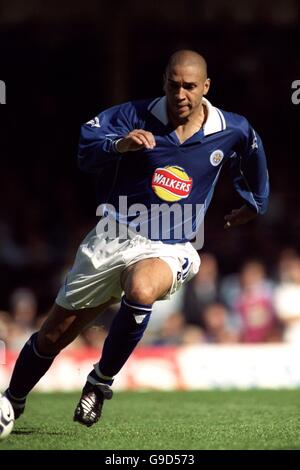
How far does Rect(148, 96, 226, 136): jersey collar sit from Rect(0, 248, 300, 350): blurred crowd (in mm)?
5866

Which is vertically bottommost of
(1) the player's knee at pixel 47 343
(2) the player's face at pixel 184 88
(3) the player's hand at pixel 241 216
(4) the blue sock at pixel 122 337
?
(1) the player's knee at pixel 47 343

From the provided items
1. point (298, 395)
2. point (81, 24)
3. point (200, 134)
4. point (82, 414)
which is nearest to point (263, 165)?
point (200, 134)

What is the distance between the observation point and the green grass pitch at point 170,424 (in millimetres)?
5703

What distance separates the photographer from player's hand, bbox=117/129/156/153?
5781 mm

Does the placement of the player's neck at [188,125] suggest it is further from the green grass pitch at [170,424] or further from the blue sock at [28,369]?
the green grass pitch at [170,424]

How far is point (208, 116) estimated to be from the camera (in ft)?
21.2

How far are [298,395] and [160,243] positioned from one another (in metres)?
3.64

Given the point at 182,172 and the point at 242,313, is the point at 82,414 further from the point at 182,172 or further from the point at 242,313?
the point at 242,313

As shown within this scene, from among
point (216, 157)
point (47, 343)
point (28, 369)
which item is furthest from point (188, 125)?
point (28, 369)

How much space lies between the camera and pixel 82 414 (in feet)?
20.0

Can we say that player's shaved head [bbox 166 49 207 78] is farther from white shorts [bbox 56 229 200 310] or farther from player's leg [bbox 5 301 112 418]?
player's leg [bbox 5 301 112 418]

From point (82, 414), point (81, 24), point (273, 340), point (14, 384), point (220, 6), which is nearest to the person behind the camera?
point (82, 414)

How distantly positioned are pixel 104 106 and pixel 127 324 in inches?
421

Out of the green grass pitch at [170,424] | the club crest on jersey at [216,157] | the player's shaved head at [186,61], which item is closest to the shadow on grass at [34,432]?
the green grass pitch at [170,424]
